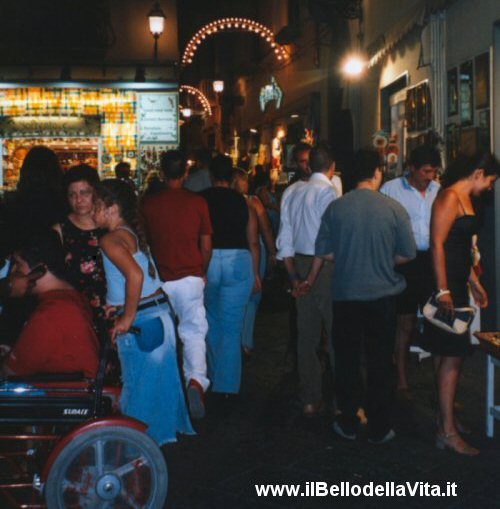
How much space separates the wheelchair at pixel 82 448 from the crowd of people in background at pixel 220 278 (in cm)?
24

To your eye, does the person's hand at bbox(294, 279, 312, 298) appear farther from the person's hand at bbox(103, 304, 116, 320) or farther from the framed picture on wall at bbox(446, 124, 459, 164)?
the framed picture on wall at bbox(446, 124, 459, 164)

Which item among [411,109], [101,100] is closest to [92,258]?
[411,109]

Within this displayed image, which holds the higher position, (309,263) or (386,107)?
(386,107)

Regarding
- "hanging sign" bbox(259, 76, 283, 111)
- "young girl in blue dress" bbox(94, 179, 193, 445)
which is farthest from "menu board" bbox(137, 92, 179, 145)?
"young girl in blue dress" bbox(94, 179, 193, 445)

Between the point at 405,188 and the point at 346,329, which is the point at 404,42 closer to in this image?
the point at 405,188

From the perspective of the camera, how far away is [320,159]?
7.10 metres

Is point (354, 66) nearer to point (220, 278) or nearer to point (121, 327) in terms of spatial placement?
point (220, 278)

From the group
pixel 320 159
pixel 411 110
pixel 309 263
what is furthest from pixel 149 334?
pixel 411 110

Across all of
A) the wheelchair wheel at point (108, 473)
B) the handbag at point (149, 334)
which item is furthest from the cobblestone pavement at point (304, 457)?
the handbag at point (149, 334)

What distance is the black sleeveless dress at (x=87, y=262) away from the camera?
5.80 m

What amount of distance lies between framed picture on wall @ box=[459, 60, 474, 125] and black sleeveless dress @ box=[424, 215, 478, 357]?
3983mm

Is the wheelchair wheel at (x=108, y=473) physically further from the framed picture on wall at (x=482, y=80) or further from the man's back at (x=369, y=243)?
the framed picture on wall at (x=482, y=80)

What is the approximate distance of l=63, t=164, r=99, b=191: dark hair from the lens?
6.15m

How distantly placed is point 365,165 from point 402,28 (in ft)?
19.3
